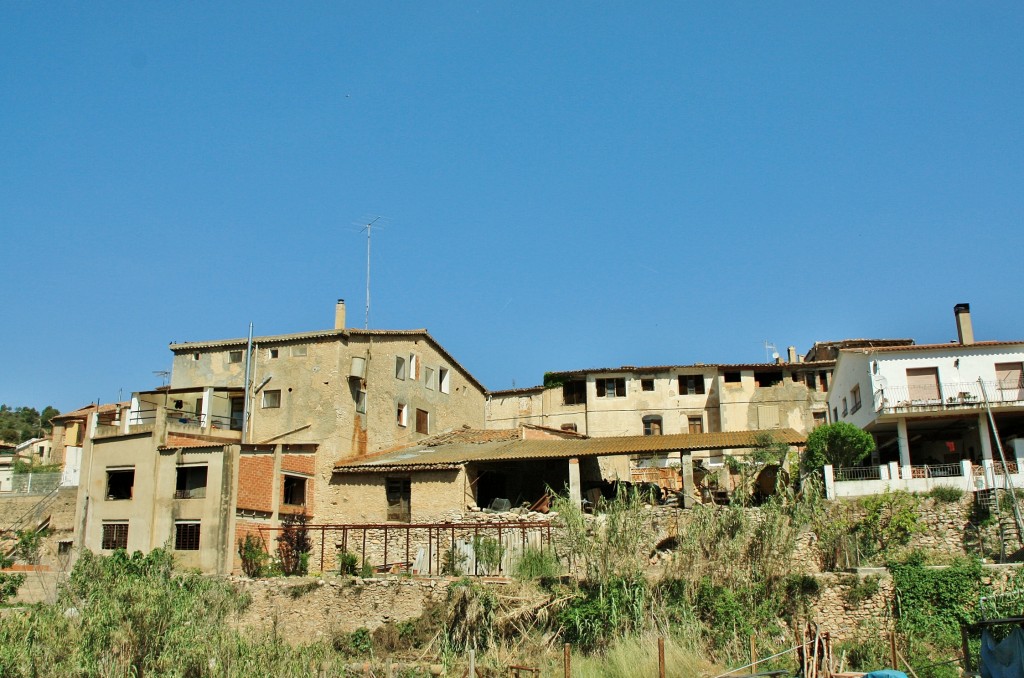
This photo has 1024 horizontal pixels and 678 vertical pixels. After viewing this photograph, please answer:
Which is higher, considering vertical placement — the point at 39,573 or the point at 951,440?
the point at 951,440

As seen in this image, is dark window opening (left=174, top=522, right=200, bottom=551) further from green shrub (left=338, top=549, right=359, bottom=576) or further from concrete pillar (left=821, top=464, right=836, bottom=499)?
concrete pillar (left=821, top=464, right=836, bottom=499)

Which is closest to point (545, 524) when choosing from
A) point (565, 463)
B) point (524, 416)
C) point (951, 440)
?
point (565, 463)

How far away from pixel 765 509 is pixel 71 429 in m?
43.7

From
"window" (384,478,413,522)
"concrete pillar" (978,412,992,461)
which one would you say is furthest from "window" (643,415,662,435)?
"window" (384,478,413,522)

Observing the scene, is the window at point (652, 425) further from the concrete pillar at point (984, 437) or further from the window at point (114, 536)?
the window at point (114, 536)

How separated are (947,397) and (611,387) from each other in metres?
18.3

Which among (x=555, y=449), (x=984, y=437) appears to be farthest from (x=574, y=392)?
(x=984, y=437)

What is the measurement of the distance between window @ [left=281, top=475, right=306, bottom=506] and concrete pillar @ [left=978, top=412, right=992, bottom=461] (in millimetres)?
22536

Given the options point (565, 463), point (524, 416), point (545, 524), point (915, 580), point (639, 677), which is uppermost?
point (524, 416)

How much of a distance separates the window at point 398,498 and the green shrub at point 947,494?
16222mm

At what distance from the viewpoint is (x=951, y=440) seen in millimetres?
32625

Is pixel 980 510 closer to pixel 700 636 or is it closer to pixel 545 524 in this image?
pixel 700 636

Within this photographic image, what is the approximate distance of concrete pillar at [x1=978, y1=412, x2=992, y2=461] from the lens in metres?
29.5

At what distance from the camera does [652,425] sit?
45.7 m
